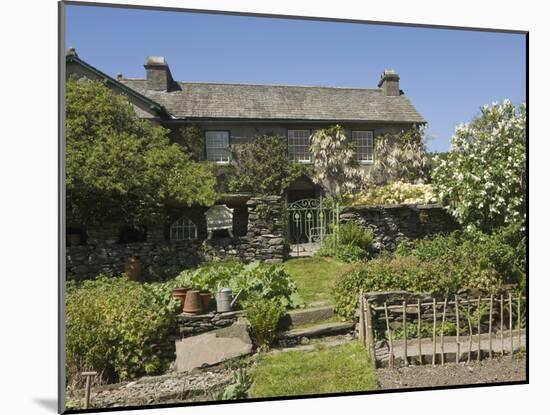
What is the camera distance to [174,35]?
423 centimetres

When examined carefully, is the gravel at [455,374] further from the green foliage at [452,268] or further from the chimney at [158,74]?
the chimney at [158,74]

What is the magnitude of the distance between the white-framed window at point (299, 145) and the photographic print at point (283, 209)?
0.02 metres

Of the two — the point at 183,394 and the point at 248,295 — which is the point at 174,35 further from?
the point at 183,394

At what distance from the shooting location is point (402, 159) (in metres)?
5.18

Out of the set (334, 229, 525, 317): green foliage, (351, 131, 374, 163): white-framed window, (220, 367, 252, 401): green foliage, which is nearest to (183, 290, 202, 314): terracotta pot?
(220, 367, 252, 401): green foliage

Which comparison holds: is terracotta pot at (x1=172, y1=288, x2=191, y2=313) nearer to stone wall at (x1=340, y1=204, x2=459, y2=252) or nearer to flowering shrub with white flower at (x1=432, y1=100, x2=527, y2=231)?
stone wall at (x1=340, y1=204, x2=459, y2=252)

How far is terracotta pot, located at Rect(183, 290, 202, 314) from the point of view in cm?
456

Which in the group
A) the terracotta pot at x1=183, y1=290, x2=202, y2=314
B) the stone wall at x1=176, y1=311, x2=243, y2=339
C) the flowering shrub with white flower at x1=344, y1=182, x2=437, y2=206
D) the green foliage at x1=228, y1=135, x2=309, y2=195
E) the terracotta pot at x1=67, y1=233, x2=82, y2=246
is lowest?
the stone wall at x1=176, y1=311, x2=243, y2=339

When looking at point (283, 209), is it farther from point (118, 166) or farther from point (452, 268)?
point (452, 268)

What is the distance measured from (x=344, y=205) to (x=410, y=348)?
1735 millimetres

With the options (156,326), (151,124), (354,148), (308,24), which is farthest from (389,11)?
(156,326)

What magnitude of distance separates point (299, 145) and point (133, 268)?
2140 millimetres

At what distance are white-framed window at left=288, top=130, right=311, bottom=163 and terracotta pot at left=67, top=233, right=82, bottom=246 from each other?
2267 millimetres

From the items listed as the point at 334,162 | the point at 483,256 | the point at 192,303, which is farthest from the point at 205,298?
the point at 483,256
